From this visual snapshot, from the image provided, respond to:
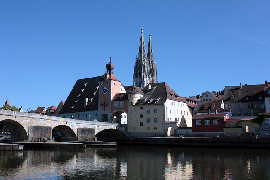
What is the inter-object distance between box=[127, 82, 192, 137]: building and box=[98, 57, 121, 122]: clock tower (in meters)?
5.89

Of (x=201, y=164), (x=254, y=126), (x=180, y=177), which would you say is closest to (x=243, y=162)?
(x=201, y=164)

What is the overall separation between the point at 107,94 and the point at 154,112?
591 inches

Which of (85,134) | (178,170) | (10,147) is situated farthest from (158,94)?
(178,170)

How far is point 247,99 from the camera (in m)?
87.2

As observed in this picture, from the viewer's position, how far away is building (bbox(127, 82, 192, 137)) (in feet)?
283

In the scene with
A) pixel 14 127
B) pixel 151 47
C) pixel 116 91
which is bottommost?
pixel 14 127

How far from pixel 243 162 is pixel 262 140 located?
2556 cm

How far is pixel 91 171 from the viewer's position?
35.2 meters

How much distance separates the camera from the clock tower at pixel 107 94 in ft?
306

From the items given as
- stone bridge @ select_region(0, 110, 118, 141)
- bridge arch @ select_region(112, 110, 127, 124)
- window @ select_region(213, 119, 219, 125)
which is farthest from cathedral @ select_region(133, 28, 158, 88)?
stone bridge @ select_region(0, 110, 118, 141)

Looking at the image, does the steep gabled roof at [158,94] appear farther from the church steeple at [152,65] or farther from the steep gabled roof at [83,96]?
the church steeple at [152,65]

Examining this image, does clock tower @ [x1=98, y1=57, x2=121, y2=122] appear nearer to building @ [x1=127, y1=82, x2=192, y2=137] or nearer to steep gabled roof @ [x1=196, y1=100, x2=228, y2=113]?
building @ [x1=127, y1=82, x2=192, y2=137]

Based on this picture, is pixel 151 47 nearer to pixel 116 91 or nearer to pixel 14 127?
pixel 116 91

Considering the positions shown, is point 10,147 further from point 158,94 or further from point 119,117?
point 158,94
